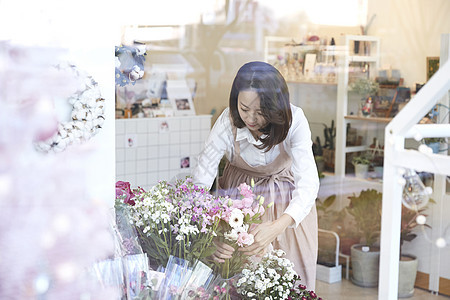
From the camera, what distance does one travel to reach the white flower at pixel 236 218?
216cm

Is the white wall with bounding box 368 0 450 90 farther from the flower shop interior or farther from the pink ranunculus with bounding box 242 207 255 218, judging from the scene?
the pink ranunculus with bounding box 242 207 255 218

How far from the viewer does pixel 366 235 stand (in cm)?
318

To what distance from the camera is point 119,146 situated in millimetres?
2369

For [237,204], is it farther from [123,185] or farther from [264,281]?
[123,185]

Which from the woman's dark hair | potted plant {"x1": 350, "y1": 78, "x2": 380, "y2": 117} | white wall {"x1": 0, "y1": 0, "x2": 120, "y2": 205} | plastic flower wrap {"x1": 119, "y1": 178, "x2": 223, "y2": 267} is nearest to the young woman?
the woman's dark hair

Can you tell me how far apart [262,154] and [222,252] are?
0.42 metres

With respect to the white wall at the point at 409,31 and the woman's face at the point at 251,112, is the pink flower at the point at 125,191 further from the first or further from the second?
the white wall at the point at 409,31

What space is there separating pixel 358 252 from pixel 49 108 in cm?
189

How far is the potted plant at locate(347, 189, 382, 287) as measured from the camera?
9.59 feet

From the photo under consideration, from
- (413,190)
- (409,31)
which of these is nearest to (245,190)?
(413,190)

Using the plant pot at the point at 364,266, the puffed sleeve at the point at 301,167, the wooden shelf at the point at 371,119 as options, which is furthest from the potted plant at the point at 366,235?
the puffed sleeve at the point at 301,167

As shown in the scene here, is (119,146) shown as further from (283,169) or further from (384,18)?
(384,18)

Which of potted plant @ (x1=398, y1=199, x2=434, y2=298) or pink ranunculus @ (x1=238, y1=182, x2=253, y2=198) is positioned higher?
pink ranunculus @ (x1=238, y1=182, x2=253, y2=198)

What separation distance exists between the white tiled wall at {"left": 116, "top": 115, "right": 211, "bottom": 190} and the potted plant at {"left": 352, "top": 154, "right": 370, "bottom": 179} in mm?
944
